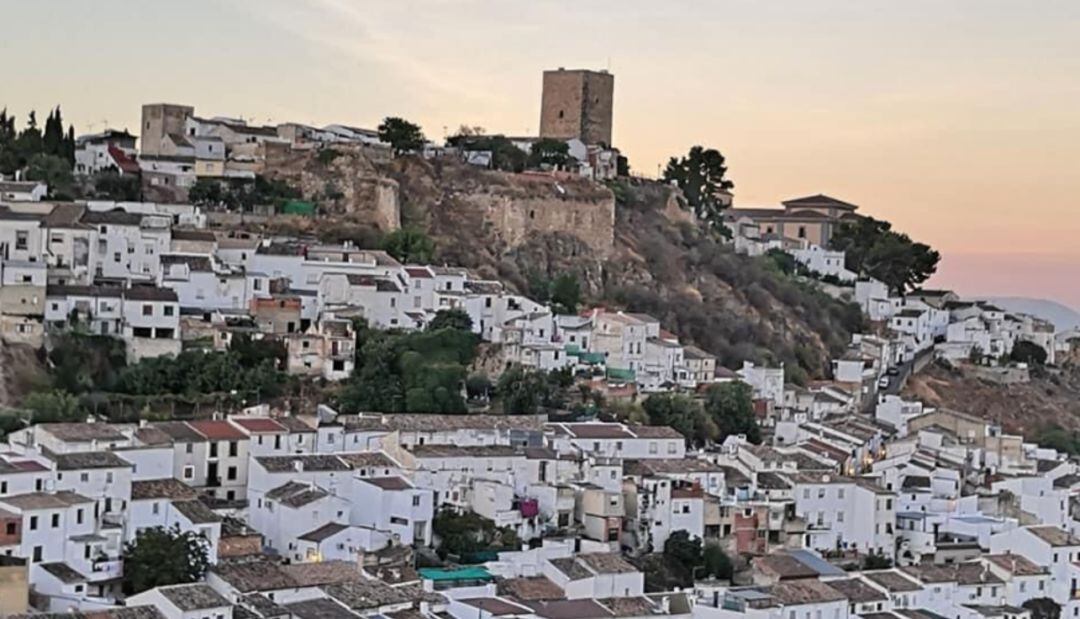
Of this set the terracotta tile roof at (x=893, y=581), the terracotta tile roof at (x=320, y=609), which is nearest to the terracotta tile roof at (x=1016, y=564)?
the terracotta tile roof at (x=893, y=581)

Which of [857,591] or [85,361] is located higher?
[85,361]

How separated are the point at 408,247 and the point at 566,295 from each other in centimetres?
353

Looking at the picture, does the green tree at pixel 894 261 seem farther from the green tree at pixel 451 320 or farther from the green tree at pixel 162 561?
the green tree at pixel 162 561

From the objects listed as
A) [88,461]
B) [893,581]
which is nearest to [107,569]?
[88,461]

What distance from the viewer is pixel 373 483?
86.6 ft

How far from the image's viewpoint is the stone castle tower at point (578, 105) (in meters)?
52.2

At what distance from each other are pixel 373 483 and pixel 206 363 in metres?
4.88

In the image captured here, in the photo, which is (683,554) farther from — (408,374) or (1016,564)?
(408,374)

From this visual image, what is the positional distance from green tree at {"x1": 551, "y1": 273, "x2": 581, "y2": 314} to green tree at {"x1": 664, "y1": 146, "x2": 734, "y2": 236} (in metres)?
11.4

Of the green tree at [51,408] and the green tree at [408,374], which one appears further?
the green tree at [408,374]

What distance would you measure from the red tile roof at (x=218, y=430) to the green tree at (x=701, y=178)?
25.4 m

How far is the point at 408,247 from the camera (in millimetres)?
38688

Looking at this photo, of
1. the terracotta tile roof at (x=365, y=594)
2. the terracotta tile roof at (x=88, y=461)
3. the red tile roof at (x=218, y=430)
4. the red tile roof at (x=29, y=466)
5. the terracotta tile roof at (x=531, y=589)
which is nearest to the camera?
the terracotta tile roof at (x=365, y=594)

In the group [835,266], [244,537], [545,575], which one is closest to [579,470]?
[545,575]
